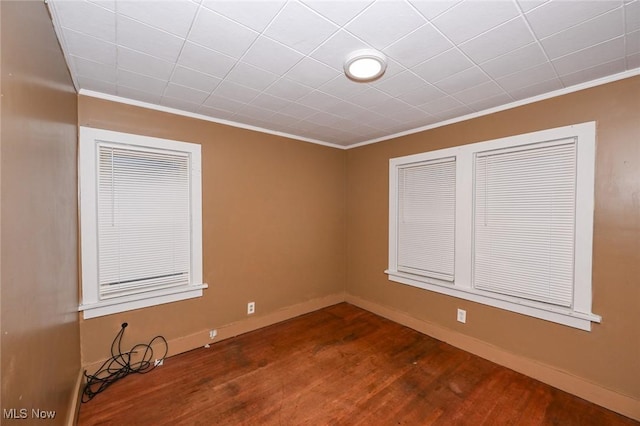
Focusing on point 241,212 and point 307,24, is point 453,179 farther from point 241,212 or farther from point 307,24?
point 241,212

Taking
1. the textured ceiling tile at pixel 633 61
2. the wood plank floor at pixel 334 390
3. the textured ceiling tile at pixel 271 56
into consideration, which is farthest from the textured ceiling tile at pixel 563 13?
the wood plank floor at pixel 334 390

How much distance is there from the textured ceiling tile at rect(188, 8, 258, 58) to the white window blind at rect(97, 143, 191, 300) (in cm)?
139

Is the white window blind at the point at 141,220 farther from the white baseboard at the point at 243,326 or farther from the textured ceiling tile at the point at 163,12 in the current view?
the textured ceiling tile at the point at 163,12

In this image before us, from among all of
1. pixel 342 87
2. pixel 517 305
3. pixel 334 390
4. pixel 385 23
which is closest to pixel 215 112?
pixel 342 87

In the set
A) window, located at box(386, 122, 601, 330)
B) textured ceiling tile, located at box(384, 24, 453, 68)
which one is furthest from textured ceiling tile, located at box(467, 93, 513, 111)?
textured ceiling tile, located at box(384, 24, 453, 68)

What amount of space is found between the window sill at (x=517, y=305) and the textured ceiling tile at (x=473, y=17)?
87.4 inches

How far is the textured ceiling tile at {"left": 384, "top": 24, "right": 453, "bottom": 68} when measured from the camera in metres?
1.50

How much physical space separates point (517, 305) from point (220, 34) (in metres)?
3.15

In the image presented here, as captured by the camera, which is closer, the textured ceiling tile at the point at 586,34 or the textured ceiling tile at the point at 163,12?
the textured ceiling tile at the point at 163,12

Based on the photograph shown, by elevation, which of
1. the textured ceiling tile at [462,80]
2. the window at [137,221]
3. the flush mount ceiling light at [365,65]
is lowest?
the window at [137,221]

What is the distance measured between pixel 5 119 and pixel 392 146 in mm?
3353

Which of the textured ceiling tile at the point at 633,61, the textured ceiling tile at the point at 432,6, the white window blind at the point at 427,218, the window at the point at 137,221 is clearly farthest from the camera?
the white window blind at the point at 427,218

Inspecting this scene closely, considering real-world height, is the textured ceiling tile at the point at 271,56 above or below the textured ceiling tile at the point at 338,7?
below

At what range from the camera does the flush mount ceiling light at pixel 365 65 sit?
1.69 meters
